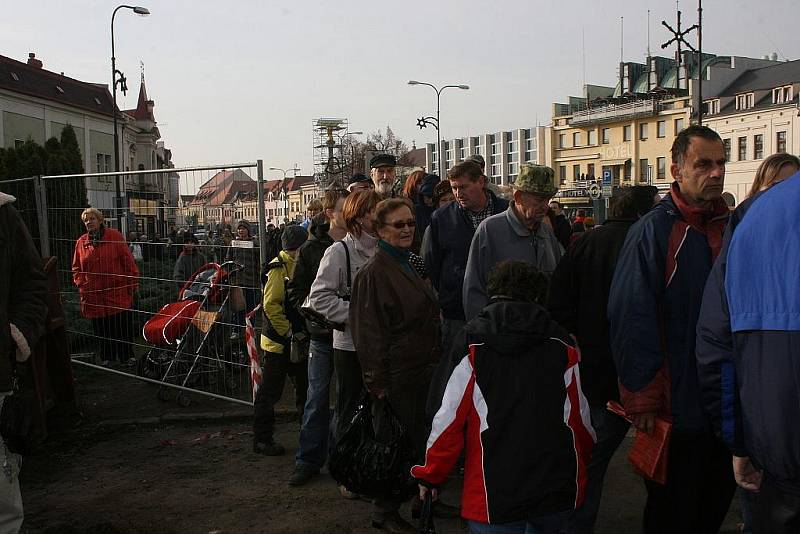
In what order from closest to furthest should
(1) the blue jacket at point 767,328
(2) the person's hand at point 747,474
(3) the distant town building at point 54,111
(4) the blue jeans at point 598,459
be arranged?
(1) the blue jacket at point 767,328
(2) the person's hand at point 747,474
(4) the blue jeans at point 598,459
(3) the distant town building at point 54,111

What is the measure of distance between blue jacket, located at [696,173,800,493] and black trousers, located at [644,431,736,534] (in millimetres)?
788

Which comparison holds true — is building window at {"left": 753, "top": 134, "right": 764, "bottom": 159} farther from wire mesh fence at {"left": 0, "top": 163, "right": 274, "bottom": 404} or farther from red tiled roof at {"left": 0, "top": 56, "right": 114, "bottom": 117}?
wire mesh fence at {"left": 0, "top": 163, "right": 274, "bottom": 404}

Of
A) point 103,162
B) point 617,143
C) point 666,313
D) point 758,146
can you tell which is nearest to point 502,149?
point 617,143

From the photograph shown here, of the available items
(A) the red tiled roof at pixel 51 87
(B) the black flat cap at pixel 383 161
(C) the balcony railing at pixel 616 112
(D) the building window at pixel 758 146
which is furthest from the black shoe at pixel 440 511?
(C) the balcony railing at pixel 616 112

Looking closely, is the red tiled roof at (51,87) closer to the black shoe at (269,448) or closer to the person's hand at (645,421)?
the black shoe at (269,448)

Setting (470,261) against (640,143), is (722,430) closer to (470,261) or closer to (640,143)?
(470,261)

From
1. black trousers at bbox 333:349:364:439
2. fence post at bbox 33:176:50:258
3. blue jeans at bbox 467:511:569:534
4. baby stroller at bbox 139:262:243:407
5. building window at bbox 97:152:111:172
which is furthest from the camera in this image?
building window at bbox 97:152:111:172

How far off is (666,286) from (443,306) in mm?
2255

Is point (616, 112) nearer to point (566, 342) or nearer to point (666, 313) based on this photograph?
point (666, 313)

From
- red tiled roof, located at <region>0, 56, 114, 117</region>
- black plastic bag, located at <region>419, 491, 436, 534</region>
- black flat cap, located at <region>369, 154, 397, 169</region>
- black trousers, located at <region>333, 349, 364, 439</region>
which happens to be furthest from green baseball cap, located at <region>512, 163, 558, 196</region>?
red tiled roof, located at <region>0, 56, 114, 117</region>

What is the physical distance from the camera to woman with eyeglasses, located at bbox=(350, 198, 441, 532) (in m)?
4.11

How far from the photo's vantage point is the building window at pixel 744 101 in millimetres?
62156

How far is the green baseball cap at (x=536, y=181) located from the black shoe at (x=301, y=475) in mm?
2602

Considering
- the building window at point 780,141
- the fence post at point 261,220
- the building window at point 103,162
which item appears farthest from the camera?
the building window at point 103,162
